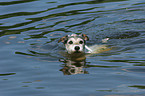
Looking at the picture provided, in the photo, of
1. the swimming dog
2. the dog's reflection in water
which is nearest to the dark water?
the dog's reflection in water

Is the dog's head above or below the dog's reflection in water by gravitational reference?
above

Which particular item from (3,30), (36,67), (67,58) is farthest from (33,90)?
(3,30)

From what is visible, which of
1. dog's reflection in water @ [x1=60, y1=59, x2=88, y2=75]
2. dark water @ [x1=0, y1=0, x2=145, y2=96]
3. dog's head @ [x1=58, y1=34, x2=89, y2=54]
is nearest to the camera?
dark water @ [x1=0, y1=0, x2=145, y2=96]

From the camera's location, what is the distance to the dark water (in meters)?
8.33

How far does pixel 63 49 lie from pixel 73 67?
8.38 feet

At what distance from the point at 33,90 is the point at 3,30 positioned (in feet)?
24.3

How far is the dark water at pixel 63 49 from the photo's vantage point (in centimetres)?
833

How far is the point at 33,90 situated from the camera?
26.7ft

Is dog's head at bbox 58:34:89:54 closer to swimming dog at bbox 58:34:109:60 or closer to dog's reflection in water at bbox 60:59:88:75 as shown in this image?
swimming dog at bbox 58:34:109:60

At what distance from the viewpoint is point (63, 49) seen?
1261 cm

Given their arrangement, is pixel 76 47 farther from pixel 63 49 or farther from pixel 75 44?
pixel 63 49

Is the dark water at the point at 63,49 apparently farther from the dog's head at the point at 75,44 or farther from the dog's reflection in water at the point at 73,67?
the dog's head at the point at 75,44

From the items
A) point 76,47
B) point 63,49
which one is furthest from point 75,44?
point 63,49

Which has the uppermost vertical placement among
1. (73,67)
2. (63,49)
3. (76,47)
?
(76,47)
